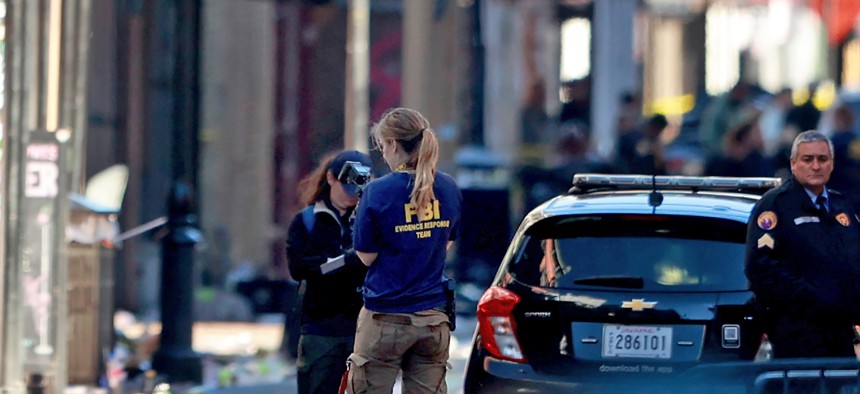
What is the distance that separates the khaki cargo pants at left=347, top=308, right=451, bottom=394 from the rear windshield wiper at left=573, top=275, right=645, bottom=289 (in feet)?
3.86

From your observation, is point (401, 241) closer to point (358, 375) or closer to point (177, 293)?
point (358, 375)

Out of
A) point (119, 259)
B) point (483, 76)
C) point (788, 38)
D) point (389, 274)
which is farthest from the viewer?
point (788, 38)

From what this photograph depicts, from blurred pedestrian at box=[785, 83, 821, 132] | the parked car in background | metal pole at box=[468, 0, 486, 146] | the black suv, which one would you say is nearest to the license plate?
the black suv

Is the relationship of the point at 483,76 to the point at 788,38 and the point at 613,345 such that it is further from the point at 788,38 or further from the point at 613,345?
the point at 613,345

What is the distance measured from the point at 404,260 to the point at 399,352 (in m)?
0.37

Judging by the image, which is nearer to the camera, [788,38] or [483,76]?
[483,76]

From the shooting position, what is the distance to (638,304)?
851cm

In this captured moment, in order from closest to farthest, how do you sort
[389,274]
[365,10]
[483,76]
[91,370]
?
[389,274] → [91,370] → [365,10] → [483,76]

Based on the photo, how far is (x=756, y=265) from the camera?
26.9 ft

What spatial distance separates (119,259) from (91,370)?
5.82 m

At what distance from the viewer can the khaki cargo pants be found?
751 centimetres

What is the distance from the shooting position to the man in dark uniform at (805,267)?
26.8 ft

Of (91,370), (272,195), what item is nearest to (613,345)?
(91,370)

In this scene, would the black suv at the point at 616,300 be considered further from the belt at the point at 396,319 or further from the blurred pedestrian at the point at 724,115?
the blurred pedestrian at the point at 724,115
